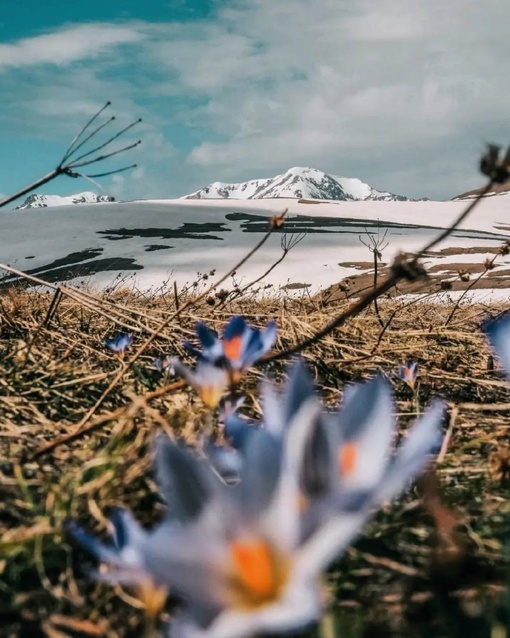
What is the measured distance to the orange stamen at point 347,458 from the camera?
0.97 ft

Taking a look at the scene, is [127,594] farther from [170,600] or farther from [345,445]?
[345,445]

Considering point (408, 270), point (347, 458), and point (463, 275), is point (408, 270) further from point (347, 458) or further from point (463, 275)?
point (463, 275)

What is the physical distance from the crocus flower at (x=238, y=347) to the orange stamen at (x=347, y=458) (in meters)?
0.26

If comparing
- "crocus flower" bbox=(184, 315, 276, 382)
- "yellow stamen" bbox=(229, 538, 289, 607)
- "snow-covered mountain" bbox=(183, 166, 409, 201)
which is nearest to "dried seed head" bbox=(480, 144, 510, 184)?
"crocus flower" bbox=(184, 315, 276, 382)

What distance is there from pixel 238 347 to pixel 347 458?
0.30 m

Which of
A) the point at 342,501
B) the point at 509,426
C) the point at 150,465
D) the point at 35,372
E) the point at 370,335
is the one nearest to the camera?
the point at 342,501

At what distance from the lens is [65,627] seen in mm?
Result: 352

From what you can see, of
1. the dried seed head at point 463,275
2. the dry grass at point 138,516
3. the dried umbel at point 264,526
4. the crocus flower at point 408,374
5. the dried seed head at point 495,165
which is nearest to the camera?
the dried umbel at point 264,526

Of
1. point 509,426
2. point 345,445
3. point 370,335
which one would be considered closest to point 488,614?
point 345,445

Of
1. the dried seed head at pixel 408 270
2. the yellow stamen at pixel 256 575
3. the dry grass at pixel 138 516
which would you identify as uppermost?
the dried seed head at pixel 408 270

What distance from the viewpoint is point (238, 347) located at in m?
0.60

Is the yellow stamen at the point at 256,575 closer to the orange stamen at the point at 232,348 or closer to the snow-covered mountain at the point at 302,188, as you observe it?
the orange stamen at the point at 232,348

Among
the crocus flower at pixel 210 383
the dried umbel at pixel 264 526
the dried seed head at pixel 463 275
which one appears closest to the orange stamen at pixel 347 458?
the dried umbel at pixel 264 526

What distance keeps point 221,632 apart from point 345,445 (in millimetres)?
106
